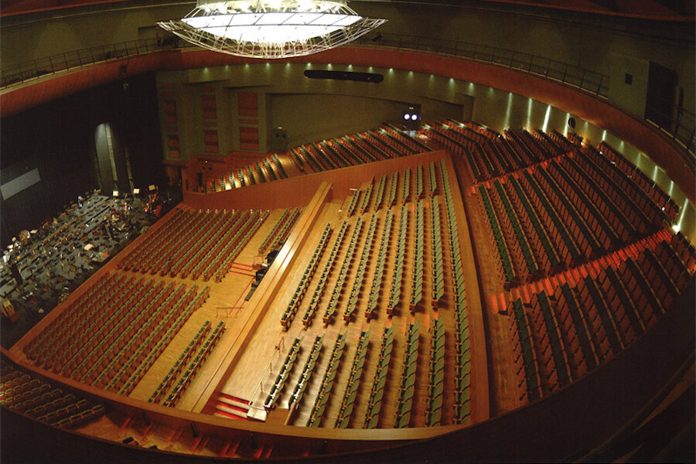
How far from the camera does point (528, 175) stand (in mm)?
3404

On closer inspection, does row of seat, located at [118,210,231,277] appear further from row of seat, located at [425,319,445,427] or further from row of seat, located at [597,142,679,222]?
row of seat, located at [597,142,679,222]

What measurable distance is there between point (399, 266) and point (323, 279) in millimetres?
487

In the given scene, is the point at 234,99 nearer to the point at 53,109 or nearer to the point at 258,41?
the point at 53,109

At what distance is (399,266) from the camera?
2.86 metres

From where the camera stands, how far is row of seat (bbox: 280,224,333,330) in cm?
271

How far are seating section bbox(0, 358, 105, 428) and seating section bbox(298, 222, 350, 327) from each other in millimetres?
1085

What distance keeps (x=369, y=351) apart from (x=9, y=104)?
327cm

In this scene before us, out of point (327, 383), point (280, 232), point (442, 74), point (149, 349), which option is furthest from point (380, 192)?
point (327, 383)

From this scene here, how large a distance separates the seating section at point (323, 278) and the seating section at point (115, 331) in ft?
3.03

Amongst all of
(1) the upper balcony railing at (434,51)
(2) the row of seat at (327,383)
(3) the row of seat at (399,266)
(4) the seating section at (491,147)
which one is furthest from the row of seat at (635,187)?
(2) the row of seat at (327,383)

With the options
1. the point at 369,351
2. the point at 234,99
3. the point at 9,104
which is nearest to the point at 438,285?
the point at 369,351

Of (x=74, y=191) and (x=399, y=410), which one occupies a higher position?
(x=399, y=410)

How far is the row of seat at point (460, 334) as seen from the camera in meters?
1.77

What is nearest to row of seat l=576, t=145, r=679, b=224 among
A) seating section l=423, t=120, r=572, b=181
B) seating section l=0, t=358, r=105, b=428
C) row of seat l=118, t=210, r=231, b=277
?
seating section l=423, t=120, r=572, b=181
